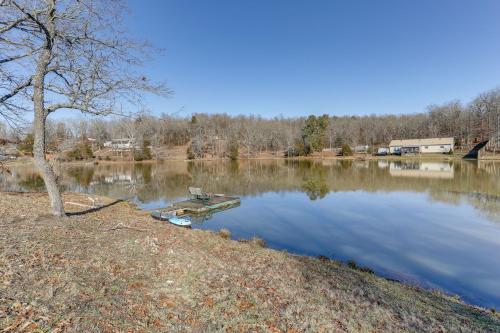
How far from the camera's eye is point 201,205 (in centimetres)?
1881

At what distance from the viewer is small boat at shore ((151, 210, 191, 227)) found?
14.0 meters

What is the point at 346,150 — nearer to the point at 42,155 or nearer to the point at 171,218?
the point at 171,218

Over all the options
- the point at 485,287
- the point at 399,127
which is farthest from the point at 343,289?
the point at 399,127

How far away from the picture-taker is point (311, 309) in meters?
4.61

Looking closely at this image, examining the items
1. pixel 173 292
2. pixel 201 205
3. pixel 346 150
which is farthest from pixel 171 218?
pixel 346 150

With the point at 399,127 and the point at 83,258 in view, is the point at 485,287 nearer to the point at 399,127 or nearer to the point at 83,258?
the point at 83,258

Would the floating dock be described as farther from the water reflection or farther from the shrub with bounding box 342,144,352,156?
the shrub with bounding box 342,144,352,156

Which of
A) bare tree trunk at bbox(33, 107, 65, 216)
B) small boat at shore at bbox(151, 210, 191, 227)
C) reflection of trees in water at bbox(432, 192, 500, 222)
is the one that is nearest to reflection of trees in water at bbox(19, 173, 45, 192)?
small boat at shore at bbox(151, 210, 191, 227)

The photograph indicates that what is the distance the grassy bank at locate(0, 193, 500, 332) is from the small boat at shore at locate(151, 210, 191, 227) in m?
6.88

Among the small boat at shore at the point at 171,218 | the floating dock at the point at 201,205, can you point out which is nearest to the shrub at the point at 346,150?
the floating dock at the point at 201,205

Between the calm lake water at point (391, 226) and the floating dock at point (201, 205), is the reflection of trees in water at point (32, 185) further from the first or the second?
the floating dock at point (201, 205)

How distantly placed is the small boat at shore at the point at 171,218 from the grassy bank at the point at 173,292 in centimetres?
688

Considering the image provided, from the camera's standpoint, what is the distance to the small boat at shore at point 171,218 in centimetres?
1402

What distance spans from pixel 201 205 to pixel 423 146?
7711 cm
